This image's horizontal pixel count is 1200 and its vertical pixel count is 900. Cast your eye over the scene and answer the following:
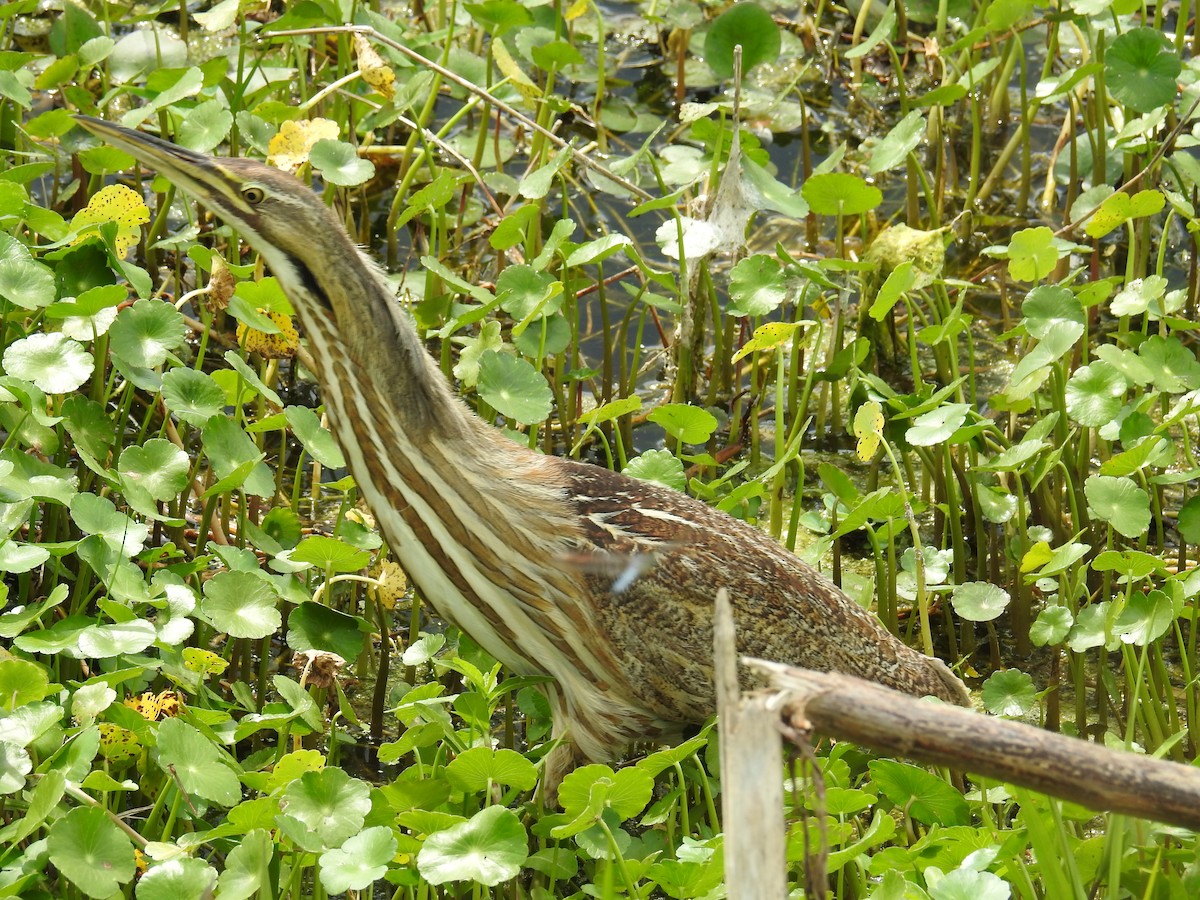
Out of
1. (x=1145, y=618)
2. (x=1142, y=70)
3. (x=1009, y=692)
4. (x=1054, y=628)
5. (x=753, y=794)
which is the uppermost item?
(x=1142, y=70)

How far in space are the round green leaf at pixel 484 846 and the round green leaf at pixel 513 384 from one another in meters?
1.24

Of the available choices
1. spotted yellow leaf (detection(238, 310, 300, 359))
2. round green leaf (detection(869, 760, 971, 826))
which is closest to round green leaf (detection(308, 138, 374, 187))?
spotted yellow leaf (detection(238, 310, 300, 359))

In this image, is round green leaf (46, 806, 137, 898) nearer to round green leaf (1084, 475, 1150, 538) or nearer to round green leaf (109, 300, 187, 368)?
round green leaf (109, 300, 187, 368)

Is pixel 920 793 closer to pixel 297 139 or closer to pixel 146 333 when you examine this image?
pixel 146 333

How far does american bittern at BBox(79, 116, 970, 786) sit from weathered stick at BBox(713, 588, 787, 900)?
49.6 inches

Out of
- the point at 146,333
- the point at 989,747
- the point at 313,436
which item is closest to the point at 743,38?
the point at 313,436

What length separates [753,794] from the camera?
181cm

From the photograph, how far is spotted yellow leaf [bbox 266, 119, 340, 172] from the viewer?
157 inches

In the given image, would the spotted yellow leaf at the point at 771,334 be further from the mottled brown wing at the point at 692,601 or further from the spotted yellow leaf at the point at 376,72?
the spotted yellow leaf at the point at 376,72

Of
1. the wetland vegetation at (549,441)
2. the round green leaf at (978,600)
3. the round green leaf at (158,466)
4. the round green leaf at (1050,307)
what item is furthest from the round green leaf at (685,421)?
the round green leaf at (158,466)

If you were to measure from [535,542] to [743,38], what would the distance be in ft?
6.68

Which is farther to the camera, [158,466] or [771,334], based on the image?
[771,334]

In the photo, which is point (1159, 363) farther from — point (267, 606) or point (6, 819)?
point (6, 819)

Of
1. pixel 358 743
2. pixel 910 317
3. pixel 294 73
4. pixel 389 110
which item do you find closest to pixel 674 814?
pixel 358 743
